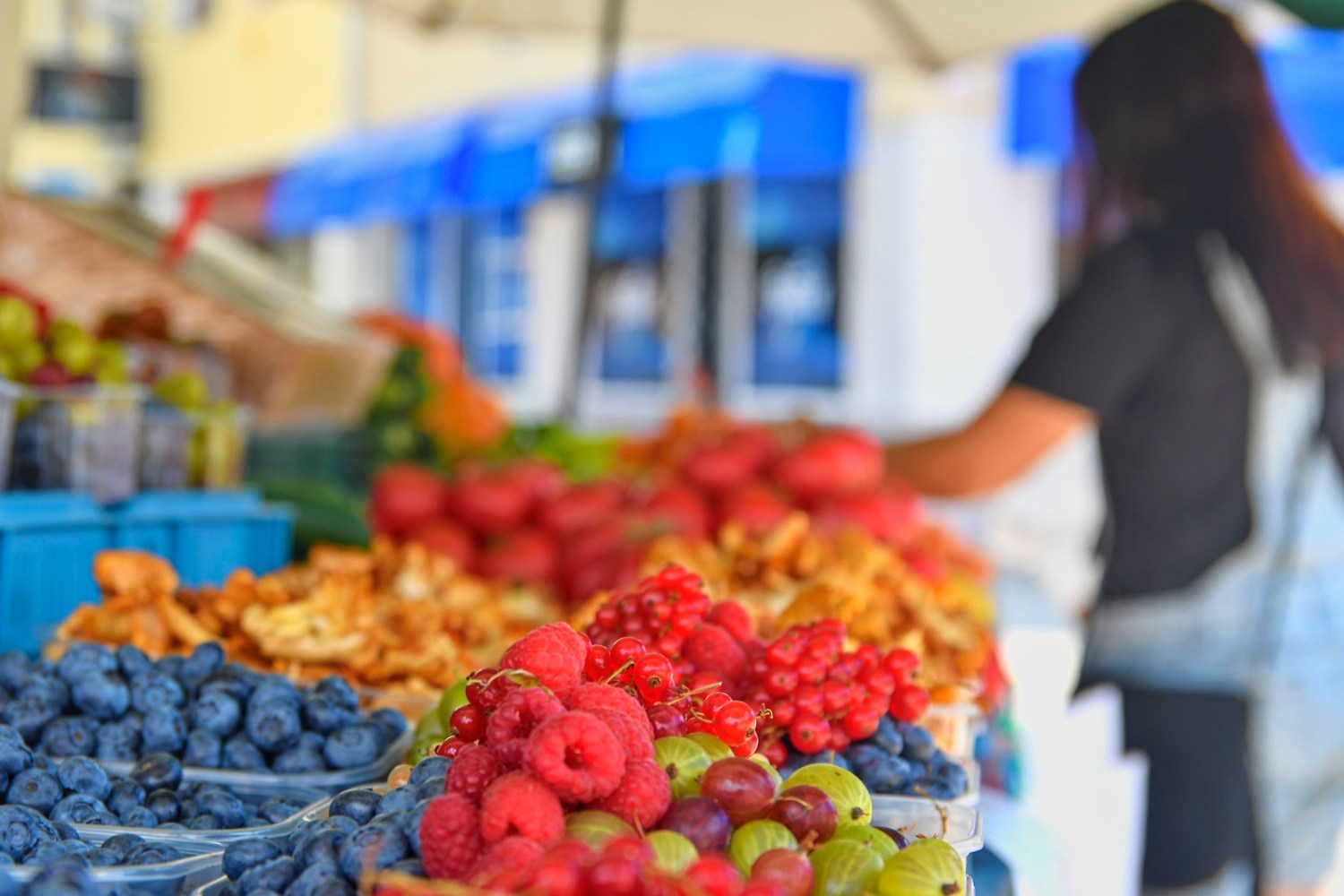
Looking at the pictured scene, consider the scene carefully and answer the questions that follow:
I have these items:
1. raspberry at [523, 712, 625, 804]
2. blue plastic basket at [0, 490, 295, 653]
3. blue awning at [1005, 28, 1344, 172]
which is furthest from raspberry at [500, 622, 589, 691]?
blue awning at [1005, 28, 1344, 172]

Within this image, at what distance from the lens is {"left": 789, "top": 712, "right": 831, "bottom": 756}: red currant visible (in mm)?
1250

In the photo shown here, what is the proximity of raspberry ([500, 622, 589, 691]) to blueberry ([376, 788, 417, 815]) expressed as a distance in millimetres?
112

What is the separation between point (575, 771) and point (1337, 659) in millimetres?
2187

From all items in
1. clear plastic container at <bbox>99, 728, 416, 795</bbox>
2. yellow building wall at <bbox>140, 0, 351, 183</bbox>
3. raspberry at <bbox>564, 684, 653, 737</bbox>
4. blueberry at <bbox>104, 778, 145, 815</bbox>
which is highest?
yellow building wall at <bbox>140, 0, 351, 183</bbox>

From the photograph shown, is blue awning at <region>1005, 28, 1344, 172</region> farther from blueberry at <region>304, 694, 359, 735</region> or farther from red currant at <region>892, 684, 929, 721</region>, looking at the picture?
blueberry at <region>304, 694, 359, 735</region>

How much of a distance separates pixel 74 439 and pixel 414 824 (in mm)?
1269

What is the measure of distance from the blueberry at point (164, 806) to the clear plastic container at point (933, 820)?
641mm

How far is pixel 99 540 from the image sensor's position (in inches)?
75.5

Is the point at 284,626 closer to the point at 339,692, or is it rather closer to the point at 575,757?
the point at 339,692

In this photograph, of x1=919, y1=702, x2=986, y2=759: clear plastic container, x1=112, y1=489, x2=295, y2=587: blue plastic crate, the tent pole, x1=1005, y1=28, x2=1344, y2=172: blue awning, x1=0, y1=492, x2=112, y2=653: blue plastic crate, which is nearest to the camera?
x1=919, y1=702, x2=986, y2=759: clear plastic container

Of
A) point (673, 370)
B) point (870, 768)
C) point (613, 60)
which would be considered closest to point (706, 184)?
point (673, 370)

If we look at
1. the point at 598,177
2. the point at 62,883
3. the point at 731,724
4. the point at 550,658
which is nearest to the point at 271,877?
the point at 62,883

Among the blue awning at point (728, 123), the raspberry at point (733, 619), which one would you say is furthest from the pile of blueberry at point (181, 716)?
the blue awning at point (728, 123)

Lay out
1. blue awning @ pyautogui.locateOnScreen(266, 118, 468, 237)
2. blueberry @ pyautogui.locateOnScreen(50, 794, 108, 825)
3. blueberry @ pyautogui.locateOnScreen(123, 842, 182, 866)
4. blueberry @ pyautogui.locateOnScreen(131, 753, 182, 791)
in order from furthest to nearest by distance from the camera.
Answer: blue awning @ pyautogui.locateOnScreen(266, 118, 468, 237) < blueberry @ pyautogui.locateOnScreen(131, 753, 182, 791) < blueberry @ pyautogui.locateOnScreen(50, 794, 108, 825) < blueberry @ pyautogui.locateOnScreen(123, 842, 182, 866)
